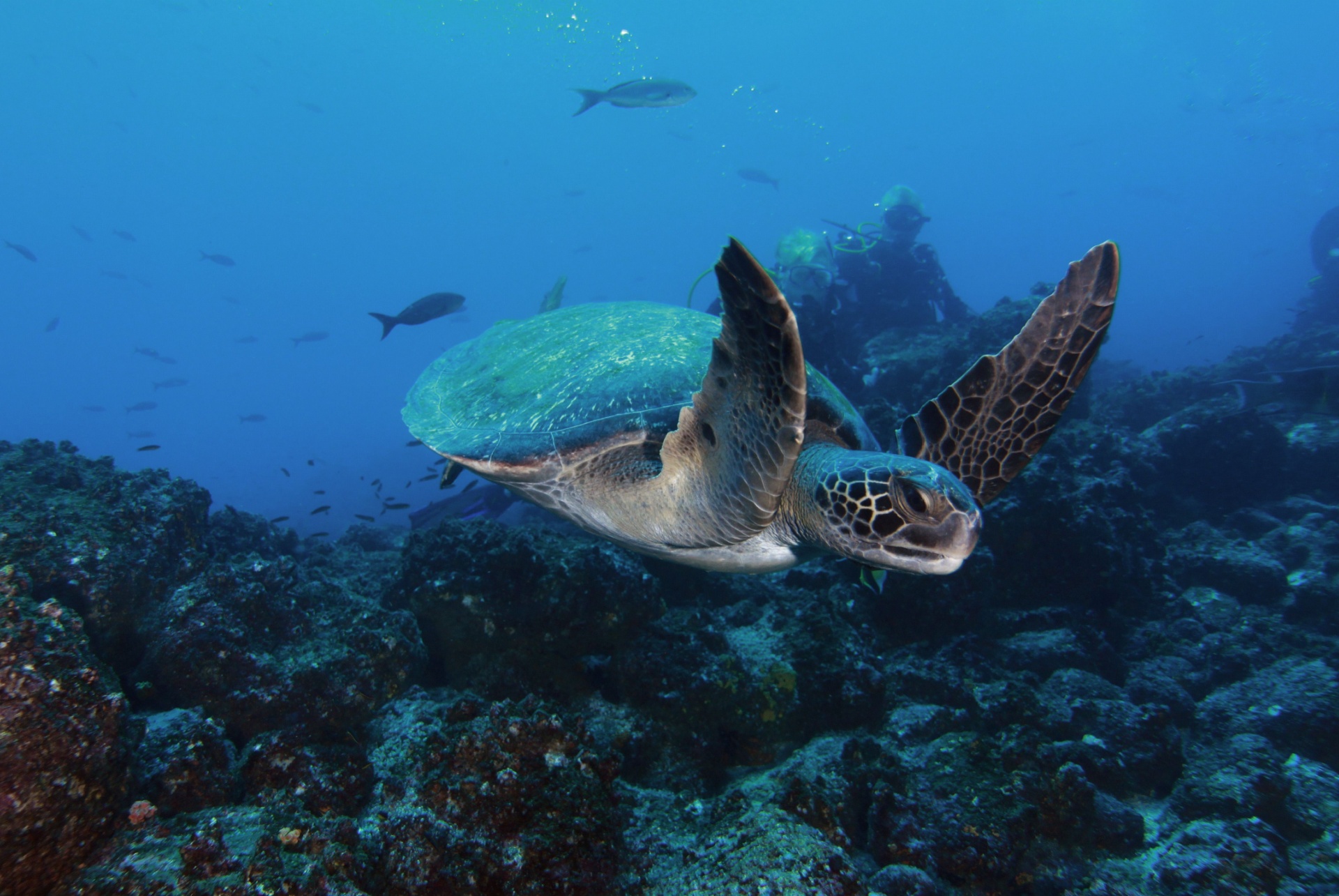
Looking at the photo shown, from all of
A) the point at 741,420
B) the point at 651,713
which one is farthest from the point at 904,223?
the point at 651,713

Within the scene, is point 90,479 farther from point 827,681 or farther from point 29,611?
point 827,681

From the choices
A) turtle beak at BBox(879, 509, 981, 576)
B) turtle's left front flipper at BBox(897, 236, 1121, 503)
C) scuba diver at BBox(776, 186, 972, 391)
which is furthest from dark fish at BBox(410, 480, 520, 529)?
turtle beak at BBox(879, 509, 981, 576)

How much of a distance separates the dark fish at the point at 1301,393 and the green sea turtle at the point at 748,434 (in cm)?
652

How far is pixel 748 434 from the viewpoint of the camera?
6.51ft

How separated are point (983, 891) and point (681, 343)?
3.01m

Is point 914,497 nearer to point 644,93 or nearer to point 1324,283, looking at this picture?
point 644,93

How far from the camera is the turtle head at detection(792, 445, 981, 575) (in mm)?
1704

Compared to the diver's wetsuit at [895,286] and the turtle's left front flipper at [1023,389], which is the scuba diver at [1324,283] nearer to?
the diver's wetsuit at [895,286]

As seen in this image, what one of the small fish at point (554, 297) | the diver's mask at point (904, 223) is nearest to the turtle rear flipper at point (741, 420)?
the small fish at point (554, 297)

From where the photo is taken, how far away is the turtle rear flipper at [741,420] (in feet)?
5.48

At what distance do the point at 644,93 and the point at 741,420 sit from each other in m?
10.9

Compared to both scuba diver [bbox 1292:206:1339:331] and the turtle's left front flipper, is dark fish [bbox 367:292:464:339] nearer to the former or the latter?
the turtle's left front flipper

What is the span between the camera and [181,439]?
76.3 meters

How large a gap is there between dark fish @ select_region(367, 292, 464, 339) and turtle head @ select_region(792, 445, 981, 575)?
6.47 meters
